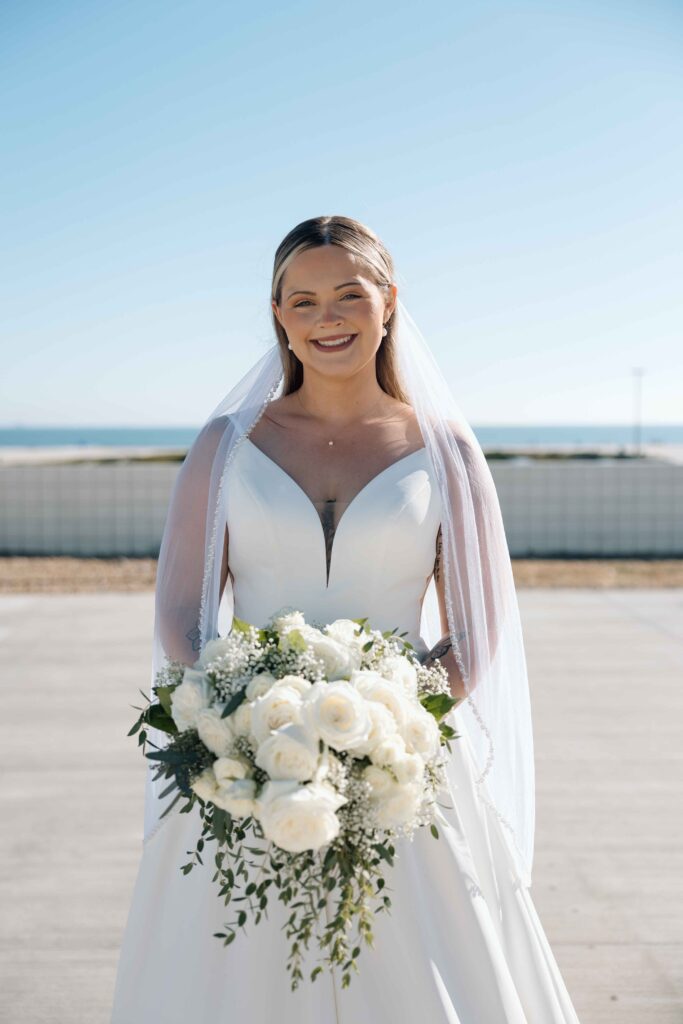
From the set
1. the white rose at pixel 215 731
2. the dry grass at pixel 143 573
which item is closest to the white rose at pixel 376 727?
the white rose at pixel 215 731

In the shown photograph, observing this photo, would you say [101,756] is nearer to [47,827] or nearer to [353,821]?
[47,827]

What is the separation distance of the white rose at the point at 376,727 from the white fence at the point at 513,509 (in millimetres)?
9089

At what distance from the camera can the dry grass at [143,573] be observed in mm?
9414

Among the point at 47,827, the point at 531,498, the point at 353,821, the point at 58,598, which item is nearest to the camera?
the point at 353,821

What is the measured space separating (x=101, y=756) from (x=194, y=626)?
2894mm

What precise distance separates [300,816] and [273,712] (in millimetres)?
180

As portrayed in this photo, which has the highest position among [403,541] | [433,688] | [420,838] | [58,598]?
[403,541]

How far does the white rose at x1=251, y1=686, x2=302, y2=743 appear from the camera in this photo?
1.66 m

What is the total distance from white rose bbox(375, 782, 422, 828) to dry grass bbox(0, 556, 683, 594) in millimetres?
7744

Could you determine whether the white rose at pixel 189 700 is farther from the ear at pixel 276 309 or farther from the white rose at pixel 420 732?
the ear at pixel 276 309

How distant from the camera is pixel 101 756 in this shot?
4984 mm

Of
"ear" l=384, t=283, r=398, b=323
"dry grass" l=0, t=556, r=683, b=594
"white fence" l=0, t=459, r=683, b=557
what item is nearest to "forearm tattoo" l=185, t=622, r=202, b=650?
"ear" l=384, t=283, r=398, b=323

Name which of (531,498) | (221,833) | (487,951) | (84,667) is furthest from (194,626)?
(531,498)

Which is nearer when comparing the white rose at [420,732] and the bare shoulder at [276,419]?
the white rose at [420,732]
